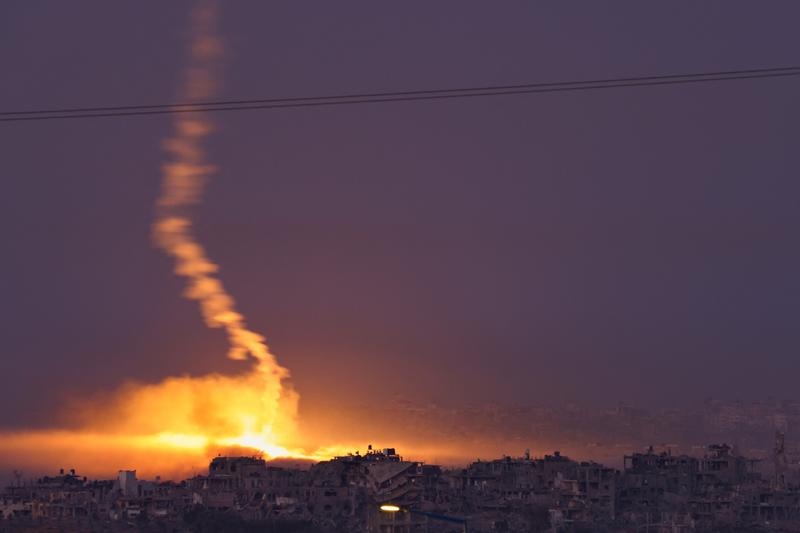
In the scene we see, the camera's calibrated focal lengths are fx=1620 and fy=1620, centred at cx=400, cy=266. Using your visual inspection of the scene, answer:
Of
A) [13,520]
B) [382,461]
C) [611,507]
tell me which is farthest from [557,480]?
[13,520]

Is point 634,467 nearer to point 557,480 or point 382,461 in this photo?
point 557,480

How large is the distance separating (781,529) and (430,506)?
2942 cm

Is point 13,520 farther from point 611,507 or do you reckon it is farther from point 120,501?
point 611,507

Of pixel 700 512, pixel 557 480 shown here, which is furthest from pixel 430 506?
pixel 700 512

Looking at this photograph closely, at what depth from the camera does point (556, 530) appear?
13438cm

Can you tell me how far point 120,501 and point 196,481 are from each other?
29.4 feet

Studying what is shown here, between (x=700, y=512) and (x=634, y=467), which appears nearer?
(x=700, y=512)

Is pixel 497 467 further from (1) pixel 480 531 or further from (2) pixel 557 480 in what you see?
(1) pixel 480 531

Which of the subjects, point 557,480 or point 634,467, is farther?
point 634,467

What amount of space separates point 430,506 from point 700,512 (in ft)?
76.9

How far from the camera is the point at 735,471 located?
493 feet

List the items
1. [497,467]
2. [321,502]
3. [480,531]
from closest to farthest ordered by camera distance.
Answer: [480,531] < [321,502] < [497,467]

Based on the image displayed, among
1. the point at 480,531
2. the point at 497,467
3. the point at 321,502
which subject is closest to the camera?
the point at 480,531

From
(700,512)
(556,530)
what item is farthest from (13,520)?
(700,512)
